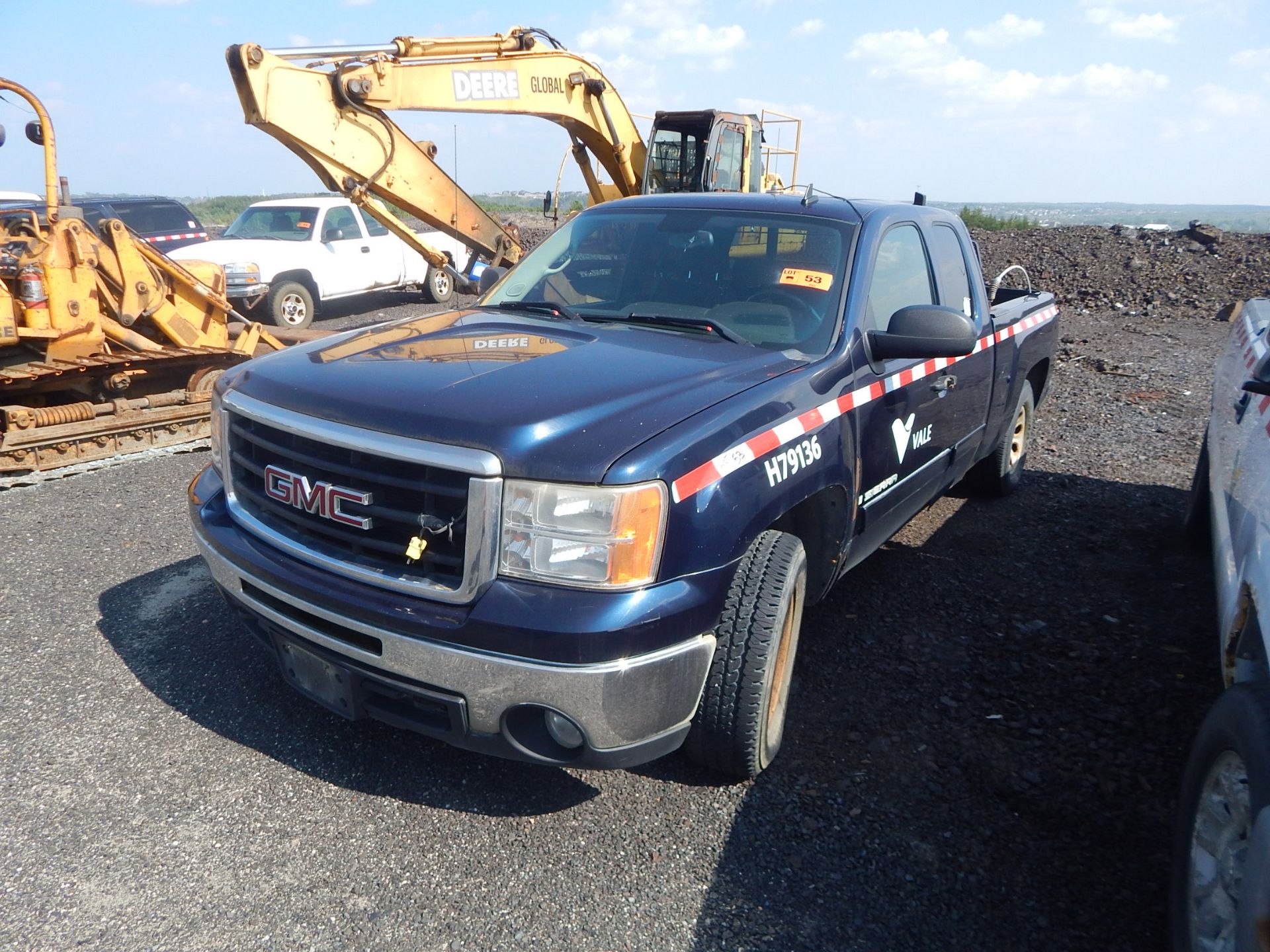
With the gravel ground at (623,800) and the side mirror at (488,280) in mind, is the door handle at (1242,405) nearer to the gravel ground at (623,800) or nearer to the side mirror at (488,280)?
the gravel ground at (623,800)

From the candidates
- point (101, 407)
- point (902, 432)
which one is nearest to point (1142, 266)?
point (902, 432)

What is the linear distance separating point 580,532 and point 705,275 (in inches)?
66.9

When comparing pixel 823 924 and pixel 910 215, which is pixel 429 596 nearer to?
pixel 823 924

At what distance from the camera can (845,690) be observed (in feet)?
11.8

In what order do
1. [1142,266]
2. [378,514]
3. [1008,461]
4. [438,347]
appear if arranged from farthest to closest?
1. [1142,266]
2. [1008,461]
3. [438,347]
4. [378,514]

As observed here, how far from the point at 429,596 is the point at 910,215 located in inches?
116

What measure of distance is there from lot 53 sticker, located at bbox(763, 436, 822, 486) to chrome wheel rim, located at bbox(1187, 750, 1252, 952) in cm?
129

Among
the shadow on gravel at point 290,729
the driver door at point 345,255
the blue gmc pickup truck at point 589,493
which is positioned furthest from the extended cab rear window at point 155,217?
the blue gmc pickup truck at point 589,493

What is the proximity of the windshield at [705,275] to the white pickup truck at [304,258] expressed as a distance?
27.7ft

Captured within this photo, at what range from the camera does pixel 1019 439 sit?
6055 mm

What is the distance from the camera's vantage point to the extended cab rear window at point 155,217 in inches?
530

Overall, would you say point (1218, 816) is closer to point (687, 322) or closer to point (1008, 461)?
point (687, 322)

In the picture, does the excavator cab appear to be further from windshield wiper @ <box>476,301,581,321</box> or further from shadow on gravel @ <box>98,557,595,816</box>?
shadow on gravel @ <box>98,557,595,816</box>

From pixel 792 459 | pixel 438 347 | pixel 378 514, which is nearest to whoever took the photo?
pixel 378 514
